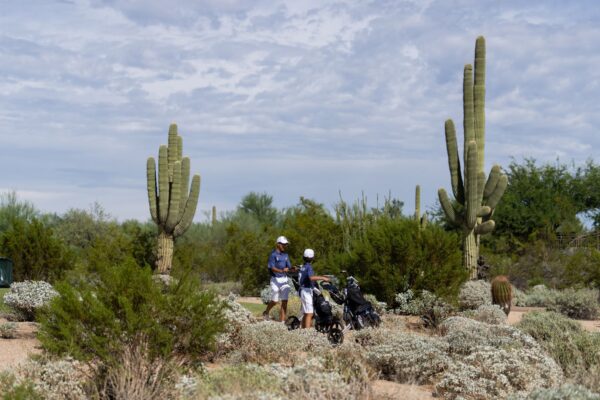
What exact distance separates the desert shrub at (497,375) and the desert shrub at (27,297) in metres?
8.79

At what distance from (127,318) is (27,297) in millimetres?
8255

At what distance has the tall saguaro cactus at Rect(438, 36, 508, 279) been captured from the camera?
2369 centimetres

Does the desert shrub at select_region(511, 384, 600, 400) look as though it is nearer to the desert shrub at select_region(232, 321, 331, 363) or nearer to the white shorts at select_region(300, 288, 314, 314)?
the desert shrub at select_region(232, 321, 331, 363)

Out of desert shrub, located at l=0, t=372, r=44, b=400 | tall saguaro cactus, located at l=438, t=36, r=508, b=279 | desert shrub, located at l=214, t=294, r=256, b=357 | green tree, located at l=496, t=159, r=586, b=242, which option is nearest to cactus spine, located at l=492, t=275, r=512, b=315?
tall saguaro cactus, located at l=438, t=36, r=508, b=279

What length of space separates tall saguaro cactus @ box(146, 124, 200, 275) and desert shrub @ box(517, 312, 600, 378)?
15.2 metres

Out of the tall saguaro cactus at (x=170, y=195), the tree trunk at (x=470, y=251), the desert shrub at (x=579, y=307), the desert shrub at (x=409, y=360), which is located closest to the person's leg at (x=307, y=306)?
the desert shrub at (x=409, y=360)

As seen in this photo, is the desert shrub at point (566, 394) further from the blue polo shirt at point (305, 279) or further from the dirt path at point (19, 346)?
Answer: the blue polo shirt at point (305, 279)

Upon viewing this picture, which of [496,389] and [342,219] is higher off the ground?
[342,219]

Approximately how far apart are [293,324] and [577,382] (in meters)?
5.43

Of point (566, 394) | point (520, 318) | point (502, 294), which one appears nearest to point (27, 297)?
point (520, 318)

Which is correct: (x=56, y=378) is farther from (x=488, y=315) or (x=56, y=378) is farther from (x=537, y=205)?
(x=537, y=205)

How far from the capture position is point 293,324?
14.1 metres

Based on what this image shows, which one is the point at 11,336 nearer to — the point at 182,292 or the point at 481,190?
the point at 182,292

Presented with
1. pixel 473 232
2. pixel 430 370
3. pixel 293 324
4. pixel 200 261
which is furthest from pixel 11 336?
pixel 200 261
